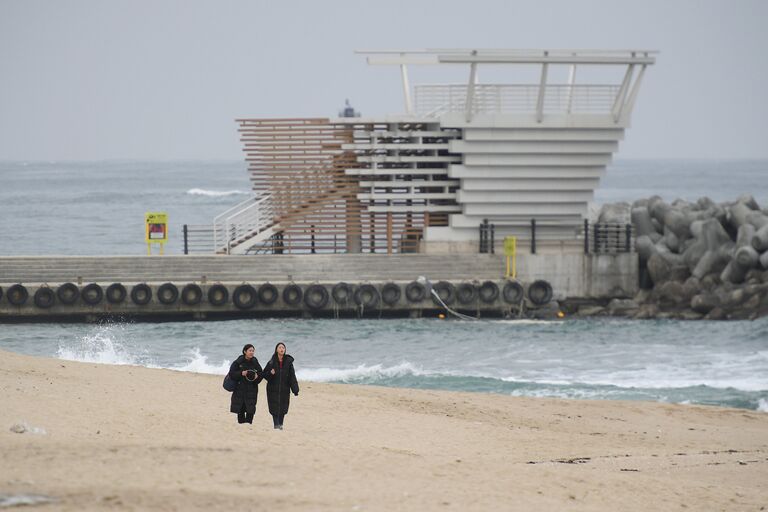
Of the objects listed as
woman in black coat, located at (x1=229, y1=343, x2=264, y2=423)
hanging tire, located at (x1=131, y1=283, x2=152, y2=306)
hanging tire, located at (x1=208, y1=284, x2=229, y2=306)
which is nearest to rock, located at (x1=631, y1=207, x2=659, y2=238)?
hanging tire, located at (x1=208, y1=284, x2=229, y2=306)

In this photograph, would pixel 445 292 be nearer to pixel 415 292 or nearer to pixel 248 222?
pixel 415 292

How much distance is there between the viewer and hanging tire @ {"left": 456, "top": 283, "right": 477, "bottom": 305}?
34.7 meters

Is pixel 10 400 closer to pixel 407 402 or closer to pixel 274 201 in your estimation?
pixel 407 402

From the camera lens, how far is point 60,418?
16.3 meters

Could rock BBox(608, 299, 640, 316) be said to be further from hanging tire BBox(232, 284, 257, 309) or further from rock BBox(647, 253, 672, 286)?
hanging tire BBox(232, 284, 257, 309)

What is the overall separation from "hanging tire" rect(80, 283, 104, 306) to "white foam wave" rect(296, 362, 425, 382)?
24.8 ft

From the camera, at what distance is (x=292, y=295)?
34281mm

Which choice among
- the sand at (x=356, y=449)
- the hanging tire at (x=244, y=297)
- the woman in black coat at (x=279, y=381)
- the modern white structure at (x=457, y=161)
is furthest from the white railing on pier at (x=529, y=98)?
the woman in black coat at (x=279, y=381)

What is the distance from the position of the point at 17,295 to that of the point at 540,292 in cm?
1235

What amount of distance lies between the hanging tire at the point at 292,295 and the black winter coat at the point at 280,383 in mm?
17853

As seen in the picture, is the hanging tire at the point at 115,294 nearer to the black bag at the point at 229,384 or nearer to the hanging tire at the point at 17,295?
the hanging tire at the point at 17,295

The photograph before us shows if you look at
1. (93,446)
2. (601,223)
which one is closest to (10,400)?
(93,446)

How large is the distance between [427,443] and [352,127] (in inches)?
Result: 775

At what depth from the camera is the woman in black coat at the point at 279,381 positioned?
15.9m
